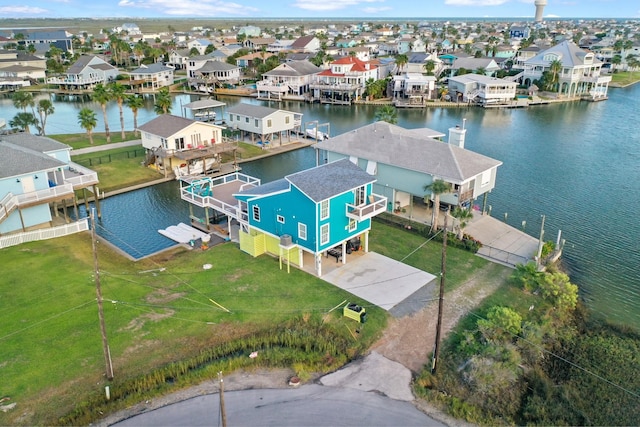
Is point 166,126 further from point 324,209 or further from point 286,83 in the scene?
point 286,83

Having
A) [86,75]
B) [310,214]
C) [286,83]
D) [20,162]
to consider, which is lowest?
[310,214]

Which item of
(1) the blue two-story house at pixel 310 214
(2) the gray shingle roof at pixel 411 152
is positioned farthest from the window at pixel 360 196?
(2) the gray shingle roof at pixel 411 152

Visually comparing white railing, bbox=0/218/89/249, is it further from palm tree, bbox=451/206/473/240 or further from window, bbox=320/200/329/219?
palm tree, bbox=451/206/473/240

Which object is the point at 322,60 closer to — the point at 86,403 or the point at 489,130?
the point at 489,130

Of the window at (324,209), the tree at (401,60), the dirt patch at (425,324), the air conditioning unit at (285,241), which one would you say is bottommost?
the dirt patch at (425,324)

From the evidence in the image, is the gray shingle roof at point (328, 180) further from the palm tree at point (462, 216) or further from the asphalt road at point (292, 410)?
the asphalt road at point (292, 410)

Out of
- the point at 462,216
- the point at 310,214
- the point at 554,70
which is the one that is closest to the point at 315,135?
the point at 462,216
